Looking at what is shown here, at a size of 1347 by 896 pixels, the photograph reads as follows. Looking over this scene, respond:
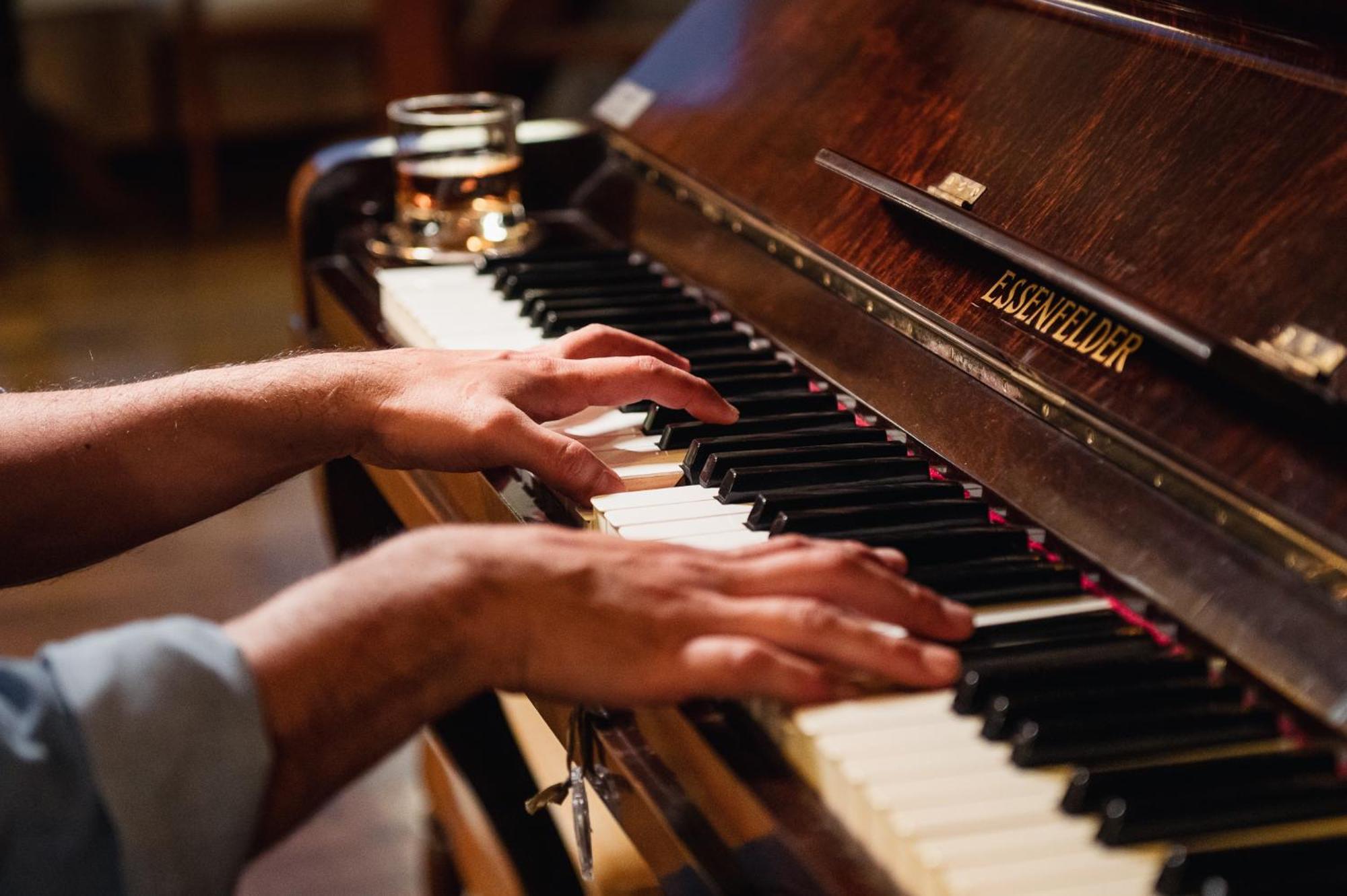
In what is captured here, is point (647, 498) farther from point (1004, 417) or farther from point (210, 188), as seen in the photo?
point (210, 188)

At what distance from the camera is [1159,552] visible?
0.97m

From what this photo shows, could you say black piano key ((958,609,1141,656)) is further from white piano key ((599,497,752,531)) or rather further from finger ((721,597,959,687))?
white piano key ((599,497,752,531))

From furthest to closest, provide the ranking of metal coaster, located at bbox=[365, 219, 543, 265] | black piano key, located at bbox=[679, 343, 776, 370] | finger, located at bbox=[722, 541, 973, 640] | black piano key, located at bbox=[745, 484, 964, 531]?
metal coaster, located at bbox=[365, 219, 543, 265]
black piano key, located at bbox=[679, 343, 776, 370]
black piano key, located at bbox=[745, 484, 964, 531]
finger, located at bbox=[722, 541, 973, 640]

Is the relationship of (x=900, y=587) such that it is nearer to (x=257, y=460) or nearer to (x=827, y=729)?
(x=827, y=729)

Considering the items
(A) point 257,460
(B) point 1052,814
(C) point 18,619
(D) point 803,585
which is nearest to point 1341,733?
(B) point 1052,814

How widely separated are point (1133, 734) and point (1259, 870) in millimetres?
121

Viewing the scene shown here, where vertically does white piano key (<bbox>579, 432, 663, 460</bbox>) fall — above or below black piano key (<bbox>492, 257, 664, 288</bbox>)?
below

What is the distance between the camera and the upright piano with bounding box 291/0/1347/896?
0.78 m

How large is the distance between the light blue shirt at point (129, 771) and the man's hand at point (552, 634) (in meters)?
0.03

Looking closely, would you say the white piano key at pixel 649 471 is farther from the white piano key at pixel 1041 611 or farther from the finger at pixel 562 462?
the white piano key at pixel 1041 611

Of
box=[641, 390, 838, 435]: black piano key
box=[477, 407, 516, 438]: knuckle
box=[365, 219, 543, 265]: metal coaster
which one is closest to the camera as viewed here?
box=[477, 407, 516, 438]: knuckle

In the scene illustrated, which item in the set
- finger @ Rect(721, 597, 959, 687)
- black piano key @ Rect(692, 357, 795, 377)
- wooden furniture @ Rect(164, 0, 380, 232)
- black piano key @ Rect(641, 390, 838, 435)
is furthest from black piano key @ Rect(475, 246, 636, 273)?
wooden furniture @ Rect(164, 0, 380, 232)

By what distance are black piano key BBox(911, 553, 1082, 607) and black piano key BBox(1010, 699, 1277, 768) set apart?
0.52 ft

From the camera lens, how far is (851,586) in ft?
2.92
